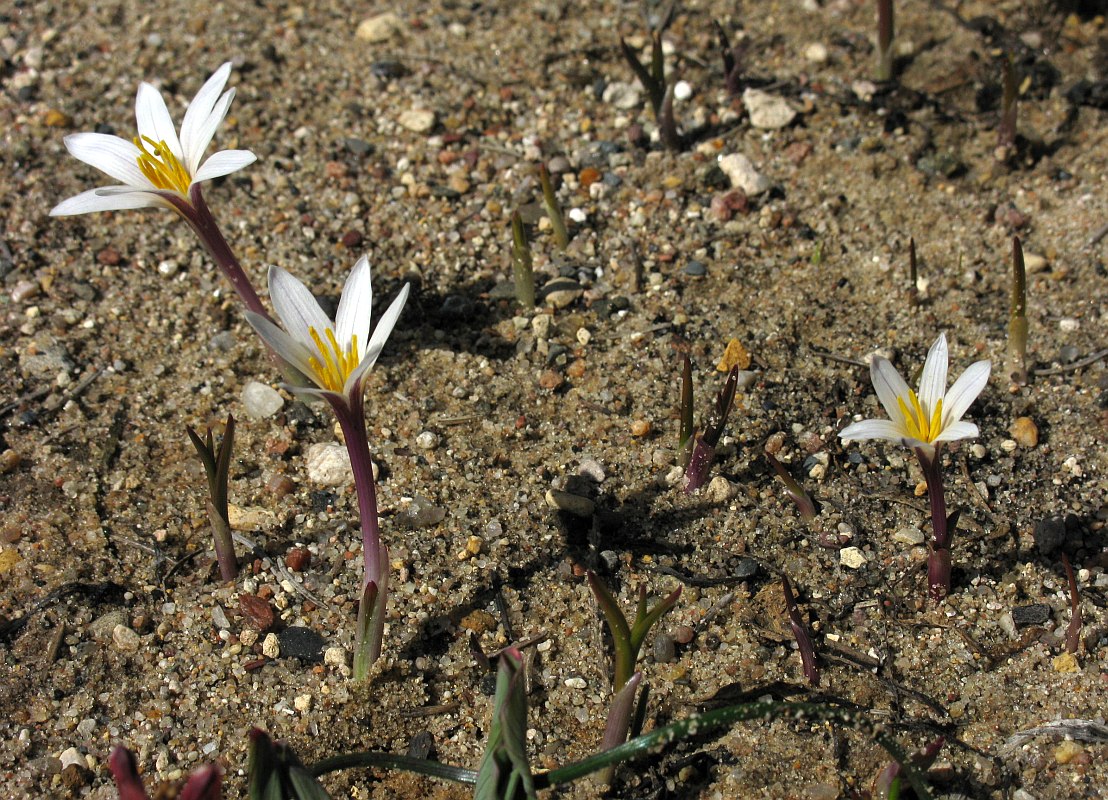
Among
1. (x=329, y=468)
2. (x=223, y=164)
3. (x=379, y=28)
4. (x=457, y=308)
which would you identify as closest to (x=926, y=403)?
(x=457, y=308)

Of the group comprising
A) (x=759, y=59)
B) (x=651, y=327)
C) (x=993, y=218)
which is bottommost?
(x=651, y=327)

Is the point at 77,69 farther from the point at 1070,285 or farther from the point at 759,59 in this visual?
the point at 1070,285

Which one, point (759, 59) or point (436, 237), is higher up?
point (759, 59)

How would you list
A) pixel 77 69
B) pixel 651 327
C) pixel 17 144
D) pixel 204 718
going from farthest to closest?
1. pixel 77 69
2. pixel 17 144
3. pixel 651 327
4. pixel 204 718

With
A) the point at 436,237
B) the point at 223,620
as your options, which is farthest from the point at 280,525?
the point at 436,237

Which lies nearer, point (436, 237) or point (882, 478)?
point (882, 478)

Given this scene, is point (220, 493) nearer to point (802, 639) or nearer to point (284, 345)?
point (284, 345)

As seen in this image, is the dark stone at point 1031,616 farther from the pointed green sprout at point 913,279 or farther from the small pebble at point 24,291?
the small pebble at point 24,291

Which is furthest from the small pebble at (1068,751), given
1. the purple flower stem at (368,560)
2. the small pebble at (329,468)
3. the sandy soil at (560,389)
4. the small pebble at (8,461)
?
the small pebble at (8,461)

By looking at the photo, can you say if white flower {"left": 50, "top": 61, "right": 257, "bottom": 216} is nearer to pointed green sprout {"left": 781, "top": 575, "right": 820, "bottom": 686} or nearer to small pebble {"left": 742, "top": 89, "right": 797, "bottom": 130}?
pointed green sprout {"left": 781, "top": 575, "right": 820, "bottom": 686}
